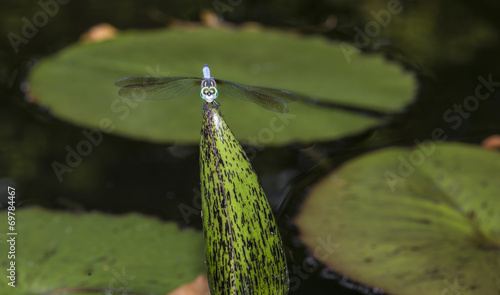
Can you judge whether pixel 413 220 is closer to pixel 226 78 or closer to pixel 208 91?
pixel 208 91

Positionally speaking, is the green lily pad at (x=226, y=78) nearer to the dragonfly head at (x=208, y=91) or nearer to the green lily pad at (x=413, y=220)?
the green lily pad at (x=413, y=220)

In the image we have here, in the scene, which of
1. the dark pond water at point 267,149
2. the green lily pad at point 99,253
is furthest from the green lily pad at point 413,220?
the green lily pad at point 99,253

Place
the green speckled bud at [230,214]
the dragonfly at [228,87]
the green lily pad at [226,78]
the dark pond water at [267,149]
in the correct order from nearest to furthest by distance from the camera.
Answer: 1. the green speckled bud at [230,214]
2. the dragonfly at [228,87]
3. the dark pond water at [267,149]
4. the green lily pad at [226,78]

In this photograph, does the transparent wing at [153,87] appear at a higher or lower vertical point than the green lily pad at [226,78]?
higher

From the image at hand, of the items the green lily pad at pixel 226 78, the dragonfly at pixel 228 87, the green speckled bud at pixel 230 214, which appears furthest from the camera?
the green lily pad at pixel 226 78

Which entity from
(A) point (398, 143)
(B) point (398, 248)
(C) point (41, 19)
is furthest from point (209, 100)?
(C) point (41, 19)

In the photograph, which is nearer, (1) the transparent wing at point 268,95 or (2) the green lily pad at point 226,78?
(1) the transparent wing at point 268,95

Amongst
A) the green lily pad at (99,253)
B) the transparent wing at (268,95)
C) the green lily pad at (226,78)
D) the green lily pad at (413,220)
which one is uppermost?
the transparent wing at (268,95)
